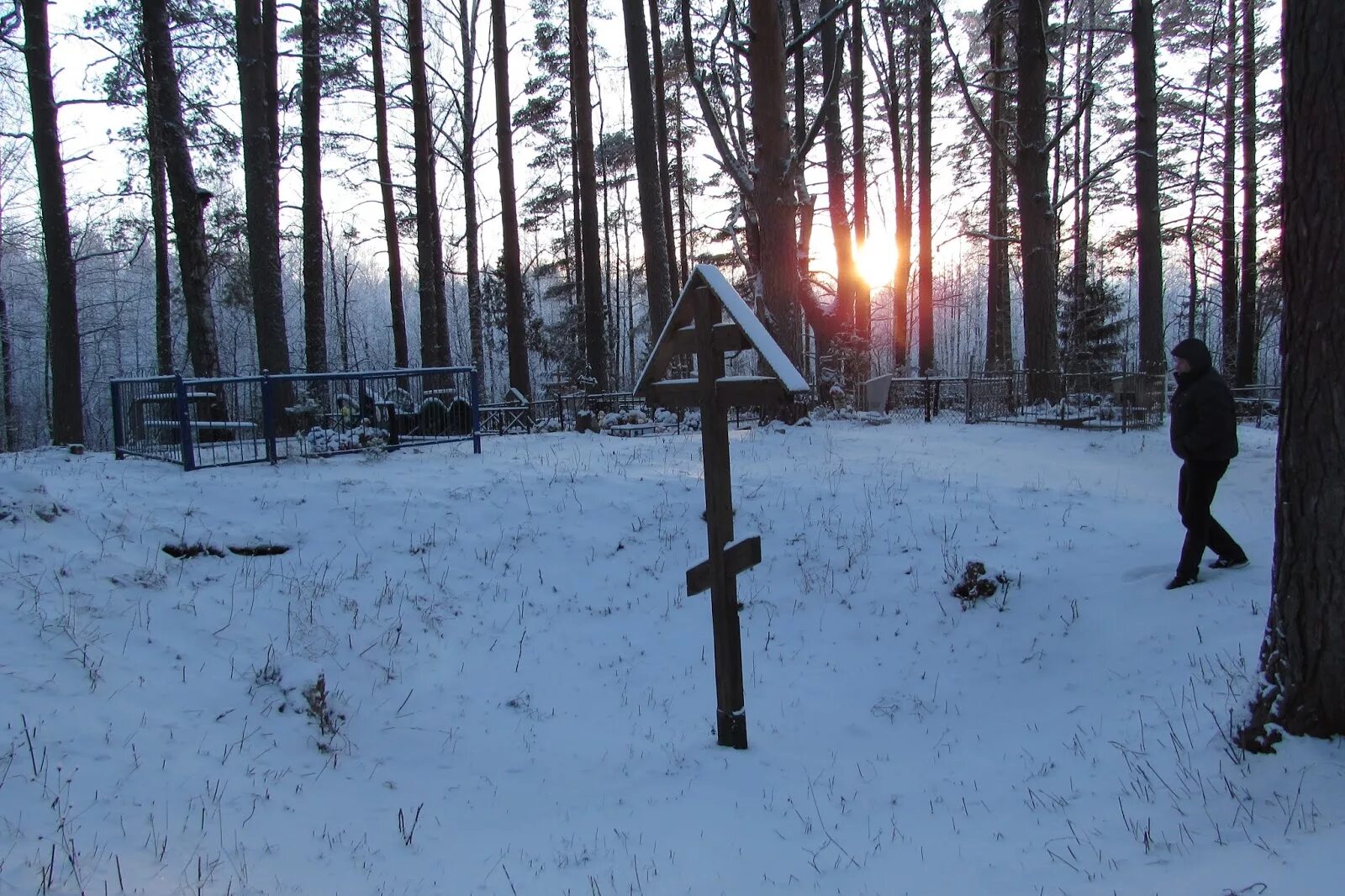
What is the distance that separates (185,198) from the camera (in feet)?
42.5

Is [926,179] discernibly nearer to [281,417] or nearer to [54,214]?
[281,417]

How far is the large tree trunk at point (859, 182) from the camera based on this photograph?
73.6ft

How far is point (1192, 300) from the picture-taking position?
25453mm

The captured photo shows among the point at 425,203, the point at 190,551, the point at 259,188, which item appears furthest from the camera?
the point at 425,203

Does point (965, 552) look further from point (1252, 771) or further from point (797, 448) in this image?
point (797, 448)

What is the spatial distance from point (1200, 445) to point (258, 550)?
7.66 meters

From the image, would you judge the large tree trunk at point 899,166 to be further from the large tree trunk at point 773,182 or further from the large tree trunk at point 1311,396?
the large tree trunk at point 1311,396

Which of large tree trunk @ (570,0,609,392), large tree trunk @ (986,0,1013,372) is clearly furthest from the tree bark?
large tree trunk @ (986,0,1013,372)

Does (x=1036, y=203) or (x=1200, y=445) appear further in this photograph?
(x=1036, y=203)

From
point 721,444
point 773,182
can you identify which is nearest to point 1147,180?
point 773,182

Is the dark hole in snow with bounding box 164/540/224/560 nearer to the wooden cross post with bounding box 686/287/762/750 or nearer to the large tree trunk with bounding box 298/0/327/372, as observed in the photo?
the wooden cross post with bounding box 686/287/762/750

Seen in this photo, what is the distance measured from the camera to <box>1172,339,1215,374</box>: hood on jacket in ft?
18.3

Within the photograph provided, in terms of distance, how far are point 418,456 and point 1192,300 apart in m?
26.5

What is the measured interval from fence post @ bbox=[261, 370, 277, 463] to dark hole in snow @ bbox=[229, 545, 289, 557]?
2.85 m
